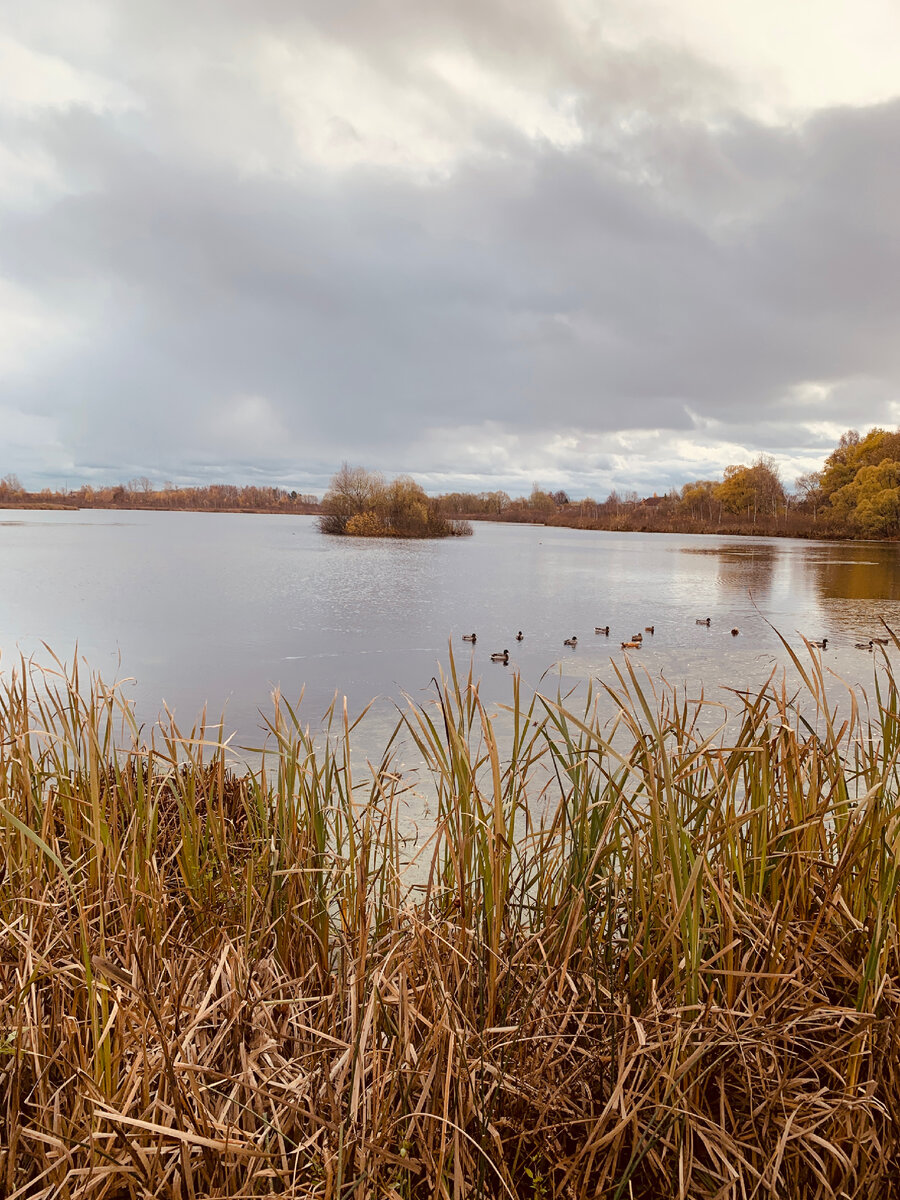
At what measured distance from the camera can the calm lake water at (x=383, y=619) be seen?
763 centimetres

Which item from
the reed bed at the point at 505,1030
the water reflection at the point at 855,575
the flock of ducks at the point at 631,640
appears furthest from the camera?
the water reflection at the point at 855,575

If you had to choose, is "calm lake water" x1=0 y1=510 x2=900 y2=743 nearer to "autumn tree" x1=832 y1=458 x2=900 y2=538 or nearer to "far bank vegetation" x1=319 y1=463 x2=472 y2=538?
"far bank vegetation" x1=319 y1=463 x2=472 y2=538

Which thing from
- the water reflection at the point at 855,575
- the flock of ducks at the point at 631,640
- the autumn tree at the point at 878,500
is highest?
the autumn tree at the point at 878,500

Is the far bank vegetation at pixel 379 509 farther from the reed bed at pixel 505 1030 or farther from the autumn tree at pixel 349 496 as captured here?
the reed bed at pixel 505 1030

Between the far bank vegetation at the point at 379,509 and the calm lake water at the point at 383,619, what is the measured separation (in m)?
17.0

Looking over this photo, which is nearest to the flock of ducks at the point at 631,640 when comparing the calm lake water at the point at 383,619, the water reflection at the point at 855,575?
the calm lake water at the point at 383,619

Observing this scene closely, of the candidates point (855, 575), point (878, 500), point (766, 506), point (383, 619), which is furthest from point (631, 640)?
point (766, 506)

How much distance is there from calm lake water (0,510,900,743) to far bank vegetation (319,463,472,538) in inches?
669

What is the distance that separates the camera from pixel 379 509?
139ft

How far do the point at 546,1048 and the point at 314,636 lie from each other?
9.31 metres

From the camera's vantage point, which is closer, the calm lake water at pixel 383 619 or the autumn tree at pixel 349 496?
the calm lake water at pixel 383 619

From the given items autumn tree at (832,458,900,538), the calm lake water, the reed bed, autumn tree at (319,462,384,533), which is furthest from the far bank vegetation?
the reed bed

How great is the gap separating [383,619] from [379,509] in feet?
101

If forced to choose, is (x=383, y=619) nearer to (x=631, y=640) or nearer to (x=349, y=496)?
(x=631, y=640)
